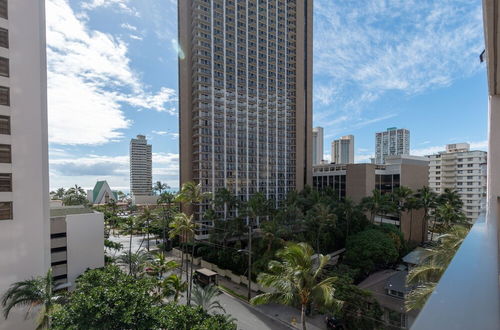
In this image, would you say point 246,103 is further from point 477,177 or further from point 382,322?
point 477,177

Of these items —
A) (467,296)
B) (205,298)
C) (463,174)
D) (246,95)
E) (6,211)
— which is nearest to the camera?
(467,296)

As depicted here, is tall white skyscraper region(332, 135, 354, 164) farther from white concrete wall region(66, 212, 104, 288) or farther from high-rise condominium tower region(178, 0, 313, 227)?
white concrete wall region(66, 212, 104, 288)

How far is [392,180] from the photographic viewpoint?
39.8 metres

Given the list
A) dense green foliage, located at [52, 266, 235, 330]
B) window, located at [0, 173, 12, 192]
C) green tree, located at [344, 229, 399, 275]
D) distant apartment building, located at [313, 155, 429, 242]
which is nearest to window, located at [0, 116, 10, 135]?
window, located at [0, 173, 12, 192]

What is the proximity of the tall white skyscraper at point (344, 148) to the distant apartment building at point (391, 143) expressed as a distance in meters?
11.4

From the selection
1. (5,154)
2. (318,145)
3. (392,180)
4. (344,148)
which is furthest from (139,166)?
(344,148)

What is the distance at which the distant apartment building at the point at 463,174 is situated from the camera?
6134 cm

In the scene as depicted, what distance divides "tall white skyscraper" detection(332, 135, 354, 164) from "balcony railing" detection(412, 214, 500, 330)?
12057cm

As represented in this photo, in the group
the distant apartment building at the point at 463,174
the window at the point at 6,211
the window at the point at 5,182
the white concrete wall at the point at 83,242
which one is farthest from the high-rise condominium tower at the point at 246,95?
the distant apartment building at the point at 463,174

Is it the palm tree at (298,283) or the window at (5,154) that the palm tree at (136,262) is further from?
the palm tree at (298,283)

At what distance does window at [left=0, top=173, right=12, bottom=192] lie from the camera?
14414mm

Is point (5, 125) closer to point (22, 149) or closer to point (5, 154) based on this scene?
point (22, 149)

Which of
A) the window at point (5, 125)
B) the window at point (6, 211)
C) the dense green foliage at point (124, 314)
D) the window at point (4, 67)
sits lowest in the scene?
the dense green foliage at point (124, 314)

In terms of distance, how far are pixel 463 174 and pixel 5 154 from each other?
291 feet
